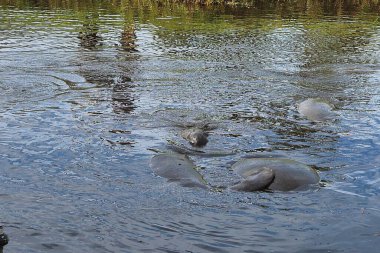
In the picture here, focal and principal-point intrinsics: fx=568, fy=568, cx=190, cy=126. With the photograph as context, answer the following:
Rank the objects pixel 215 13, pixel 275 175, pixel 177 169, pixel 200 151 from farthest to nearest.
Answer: pixel 215 13 < pixel 200 151 < pixel 177 169 < pixel 275 175

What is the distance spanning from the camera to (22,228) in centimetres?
535

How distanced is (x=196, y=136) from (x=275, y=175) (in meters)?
1.71

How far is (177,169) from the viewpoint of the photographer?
6742 mm

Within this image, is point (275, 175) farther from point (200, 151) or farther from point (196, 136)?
point (196, 136)

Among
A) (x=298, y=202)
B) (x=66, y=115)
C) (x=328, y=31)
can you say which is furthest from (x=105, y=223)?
(x=328, y=31)

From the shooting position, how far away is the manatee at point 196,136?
25.8 feet

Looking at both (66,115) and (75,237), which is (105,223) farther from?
(66,115)

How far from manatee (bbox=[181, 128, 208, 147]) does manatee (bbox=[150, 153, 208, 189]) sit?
0.60 metres

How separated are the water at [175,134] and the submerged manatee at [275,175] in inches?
5.7

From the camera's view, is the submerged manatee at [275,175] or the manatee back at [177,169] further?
the manatee back at [177,169]

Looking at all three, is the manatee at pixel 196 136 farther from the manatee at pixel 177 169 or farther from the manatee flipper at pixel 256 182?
A: the manatee flipper at pixel 256 182

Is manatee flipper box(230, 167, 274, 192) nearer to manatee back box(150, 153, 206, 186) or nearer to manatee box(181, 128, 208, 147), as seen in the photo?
manatee back box(150, 153, 206, 186)

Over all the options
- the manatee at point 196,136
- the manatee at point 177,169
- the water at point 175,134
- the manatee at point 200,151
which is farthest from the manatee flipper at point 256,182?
the manatee at point 196,136

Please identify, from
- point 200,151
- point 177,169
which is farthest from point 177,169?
point 200,151
